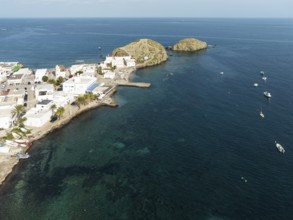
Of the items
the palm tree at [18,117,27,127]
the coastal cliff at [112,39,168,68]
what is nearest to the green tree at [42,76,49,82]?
the palm tree at [18,117,27,127]

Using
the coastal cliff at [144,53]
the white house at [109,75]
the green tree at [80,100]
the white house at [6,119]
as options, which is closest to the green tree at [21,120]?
the white house at [6,119]

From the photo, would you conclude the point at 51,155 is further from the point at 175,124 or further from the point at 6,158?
the point at 175,124

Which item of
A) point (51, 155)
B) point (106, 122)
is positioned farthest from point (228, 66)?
point (51, 155)

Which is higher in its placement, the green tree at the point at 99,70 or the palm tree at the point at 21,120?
the green tree at the point at 99,70

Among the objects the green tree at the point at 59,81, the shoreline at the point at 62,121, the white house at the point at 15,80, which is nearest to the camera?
the shoreline at the point at 62,121

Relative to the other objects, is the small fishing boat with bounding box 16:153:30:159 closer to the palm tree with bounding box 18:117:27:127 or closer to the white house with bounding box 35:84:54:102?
the palm tree with bounding box 18:117:27:127

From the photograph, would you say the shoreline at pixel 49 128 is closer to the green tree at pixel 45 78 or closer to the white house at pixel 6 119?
the white house at pixel 6 119
